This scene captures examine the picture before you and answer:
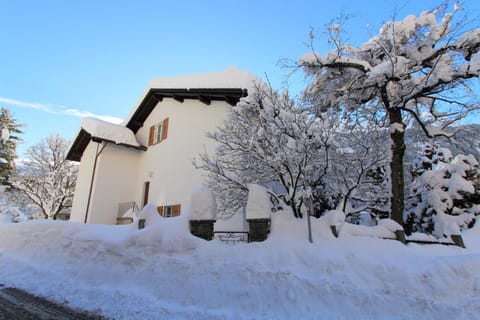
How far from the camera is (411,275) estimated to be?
4129 millimetres

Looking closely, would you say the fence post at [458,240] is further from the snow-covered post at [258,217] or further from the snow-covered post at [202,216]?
the snow-covered post at [202,216]

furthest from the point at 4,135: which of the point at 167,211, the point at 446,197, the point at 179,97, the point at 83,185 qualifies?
the point at 446,197

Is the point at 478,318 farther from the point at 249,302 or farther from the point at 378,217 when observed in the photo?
the point at 378,217

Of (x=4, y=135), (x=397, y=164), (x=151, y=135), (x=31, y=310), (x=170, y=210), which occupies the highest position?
(x=4, y=135)

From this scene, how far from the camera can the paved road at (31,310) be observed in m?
4.33

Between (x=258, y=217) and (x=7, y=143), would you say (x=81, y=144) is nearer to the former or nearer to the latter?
(x=7, y=143)

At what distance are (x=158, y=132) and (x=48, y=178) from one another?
1621cm

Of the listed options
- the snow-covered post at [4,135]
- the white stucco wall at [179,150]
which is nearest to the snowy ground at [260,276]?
the white stucco wall at [179,150]

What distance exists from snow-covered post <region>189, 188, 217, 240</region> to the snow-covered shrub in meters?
6.20

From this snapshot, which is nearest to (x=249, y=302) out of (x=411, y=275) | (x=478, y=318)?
(x=411, y=275)

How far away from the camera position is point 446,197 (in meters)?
8.02

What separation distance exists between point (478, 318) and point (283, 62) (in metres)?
6.47

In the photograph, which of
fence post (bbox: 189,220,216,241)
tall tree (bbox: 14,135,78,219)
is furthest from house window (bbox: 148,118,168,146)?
tall tree (bbox: 14,135,78,219)

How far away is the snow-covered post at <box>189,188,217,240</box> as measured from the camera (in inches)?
233
